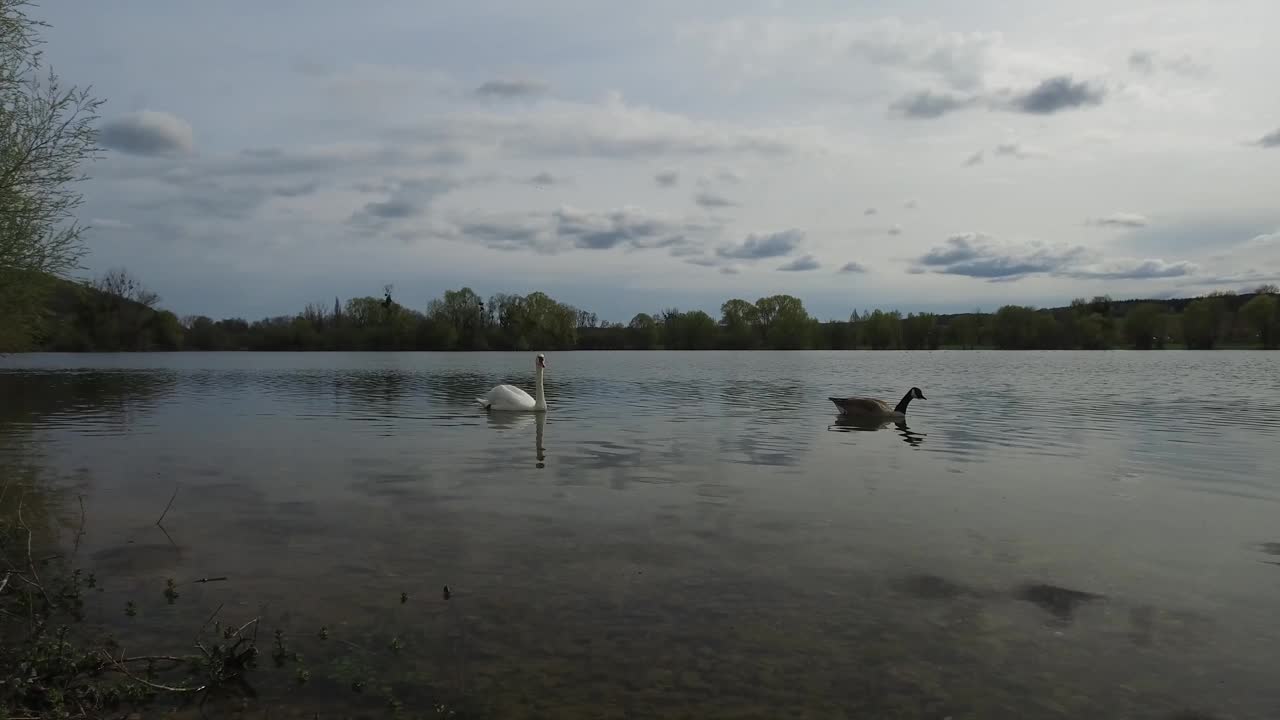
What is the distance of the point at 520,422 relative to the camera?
23.0m

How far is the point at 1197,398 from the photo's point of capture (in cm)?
3159

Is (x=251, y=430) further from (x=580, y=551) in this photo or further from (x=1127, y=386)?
→ (x=1127, y=386)

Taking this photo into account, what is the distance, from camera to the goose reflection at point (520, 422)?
18659mm

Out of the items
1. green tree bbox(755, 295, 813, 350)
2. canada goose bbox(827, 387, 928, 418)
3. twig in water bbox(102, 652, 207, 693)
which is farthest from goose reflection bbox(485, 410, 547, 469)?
green tree bbox(755, 295, 813, 350)

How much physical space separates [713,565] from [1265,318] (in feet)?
539

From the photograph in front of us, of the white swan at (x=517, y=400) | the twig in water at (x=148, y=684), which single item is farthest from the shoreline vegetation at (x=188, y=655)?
the white swan at (x=517, y=400)

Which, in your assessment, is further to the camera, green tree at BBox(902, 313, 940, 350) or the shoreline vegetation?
green tree at BBox(902, 313, 940, 350)

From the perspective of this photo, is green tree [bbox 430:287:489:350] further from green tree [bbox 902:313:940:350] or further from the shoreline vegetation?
the shoreline vegetation

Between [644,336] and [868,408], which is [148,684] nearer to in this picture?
[868,408]

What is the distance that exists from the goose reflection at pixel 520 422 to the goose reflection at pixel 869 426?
8022 mm

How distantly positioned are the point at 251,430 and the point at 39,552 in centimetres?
1301

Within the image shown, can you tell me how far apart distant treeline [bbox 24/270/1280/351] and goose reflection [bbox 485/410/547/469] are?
113948 millimetres

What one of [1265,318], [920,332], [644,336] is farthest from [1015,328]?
[644,336]

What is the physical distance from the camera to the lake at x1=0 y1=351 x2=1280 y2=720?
17.9 ft
